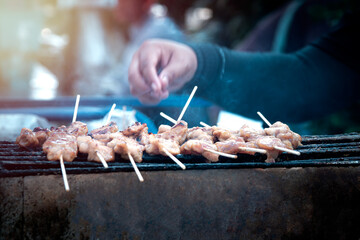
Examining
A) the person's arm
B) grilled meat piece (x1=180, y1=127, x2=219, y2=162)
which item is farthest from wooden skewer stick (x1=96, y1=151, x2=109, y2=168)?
the person's arm

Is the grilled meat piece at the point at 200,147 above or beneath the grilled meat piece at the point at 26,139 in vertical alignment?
above

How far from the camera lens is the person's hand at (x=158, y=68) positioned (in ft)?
10.4

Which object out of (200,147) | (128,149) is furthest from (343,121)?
(128,149)

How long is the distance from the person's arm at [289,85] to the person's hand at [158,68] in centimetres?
105

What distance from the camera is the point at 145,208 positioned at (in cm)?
207

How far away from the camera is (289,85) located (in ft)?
16.8

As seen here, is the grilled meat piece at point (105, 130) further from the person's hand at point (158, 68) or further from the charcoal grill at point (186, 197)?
the person's hand at point (158, 68)

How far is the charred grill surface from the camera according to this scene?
1.95 m

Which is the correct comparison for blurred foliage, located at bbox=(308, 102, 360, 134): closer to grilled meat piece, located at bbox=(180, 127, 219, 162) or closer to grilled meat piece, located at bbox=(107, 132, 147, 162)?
grilled meat piece, located at bbox=(180, 127, 219, 162)

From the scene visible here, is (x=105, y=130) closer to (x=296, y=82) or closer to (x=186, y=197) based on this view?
(x=186, y=197)

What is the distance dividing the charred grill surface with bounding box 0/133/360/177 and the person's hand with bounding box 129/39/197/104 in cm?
111

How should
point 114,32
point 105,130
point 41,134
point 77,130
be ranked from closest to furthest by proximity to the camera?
point 41,134 < point 77,130 < point 105,130 < point 114,32

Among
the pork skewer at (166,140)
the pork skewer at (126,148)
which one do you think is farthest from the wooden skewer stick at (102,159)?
the pork skewer at (166,140)

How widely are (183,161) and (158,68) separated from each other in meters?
1.85
